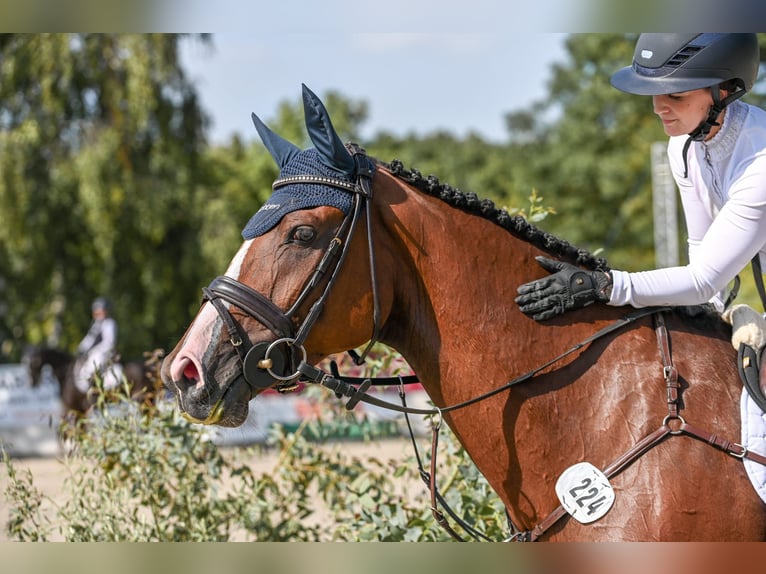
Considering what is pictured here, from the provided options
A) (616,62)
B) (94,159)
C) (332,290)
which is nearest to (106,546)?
(332,290)

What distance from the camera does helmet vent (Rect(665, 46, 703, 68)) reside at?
109 inches

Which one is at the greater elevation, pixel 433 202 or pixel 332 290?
pixel 433 202

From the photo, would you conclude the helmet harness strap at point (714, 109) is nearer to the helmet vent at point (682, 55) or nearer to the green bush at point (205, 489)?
the helmet vent at point (682, 55)

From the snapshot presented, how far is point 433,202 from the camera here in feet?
9.44

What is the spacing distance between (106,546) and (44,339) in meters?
20.4

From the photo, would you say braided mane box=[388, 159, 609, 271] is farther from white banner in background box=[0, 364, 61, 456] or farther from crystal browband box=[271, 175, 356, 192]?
white banner in background box=[0, 364, 61, 456]

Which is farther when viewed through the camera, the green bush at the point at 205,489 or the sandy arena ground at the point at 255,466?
the sandy arena ground at the point at 255,466

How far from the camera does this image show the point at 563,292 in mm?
2773

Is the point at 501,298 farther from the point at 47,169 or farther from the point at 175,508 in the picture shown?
the point at 47,169

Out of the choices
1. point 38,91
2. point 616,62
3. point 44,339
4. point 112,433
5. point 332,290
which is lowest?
point 112,433

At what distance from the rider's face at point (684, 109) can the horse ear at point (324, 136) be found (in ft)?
3.42

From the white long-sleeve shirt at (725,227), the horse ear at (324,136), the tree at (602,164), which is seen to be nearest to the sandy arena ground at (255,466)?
the white long-sleeve shirt at (725,227)

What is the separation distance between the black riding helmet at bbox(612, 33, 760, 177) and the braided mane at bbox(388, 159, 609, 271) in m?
0.54

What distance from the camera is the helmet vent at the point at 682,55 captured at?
2.77 m
